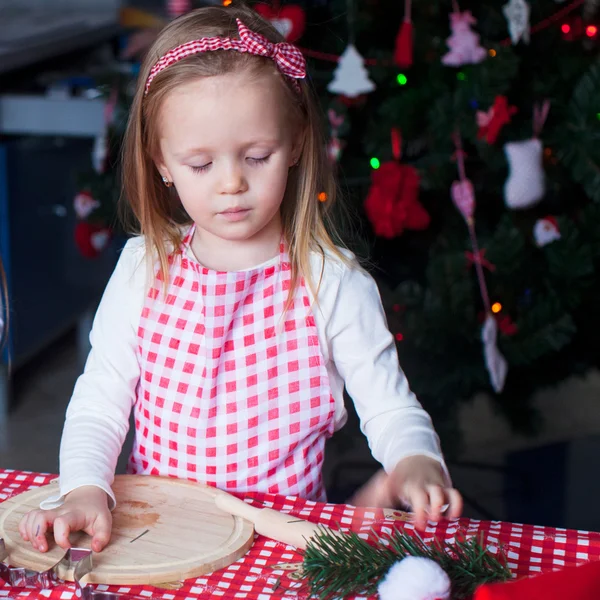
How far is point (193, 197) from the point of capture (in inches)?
41.7

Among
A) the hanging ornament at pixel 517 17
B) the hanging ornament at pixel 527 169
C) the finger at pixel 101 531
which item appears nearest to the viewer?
the finger at pixel 101 531

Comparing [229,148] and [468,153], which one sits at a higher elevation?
[229,148]

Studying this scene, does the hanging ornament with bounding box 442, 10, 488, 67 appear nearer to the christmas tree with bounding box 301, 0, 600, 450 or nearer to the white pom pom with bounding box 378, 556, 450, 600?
the christmas tree with bounding box 301, 0, 600, 450

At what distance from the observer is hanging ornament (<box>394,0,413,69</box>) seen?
2.34m

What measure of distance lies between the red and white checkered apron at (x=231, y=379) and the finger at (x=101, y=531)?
27 centimetres

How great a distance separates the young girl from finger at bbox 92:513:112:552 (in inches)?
6.4

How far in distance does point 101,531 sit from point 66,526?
0.03 metres

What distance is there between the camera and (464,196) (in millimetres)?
2477

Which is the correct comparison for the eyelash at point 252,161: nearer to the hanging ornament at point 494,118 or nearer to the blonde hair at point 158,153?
the blonde hair at point 158,153

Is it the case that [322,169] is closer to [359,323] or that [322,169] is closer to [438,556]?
[359,323]

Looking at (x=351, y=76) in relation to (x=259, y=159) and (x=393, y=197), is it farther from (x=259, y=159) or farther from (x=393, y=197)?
(x=259, y=159)

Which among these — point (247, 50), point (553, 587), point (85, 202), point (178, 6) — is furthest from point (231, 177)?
point (178, 6)

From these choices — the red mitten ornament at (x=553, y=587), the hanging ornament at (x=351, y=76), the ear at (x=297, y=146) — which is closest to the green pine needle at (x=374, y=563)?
the red mitten ornament at (x=553, y=587)

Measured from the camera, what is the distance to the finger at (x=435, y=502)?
0.88 metres
